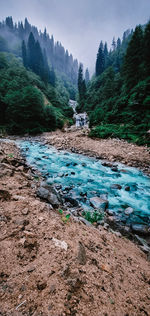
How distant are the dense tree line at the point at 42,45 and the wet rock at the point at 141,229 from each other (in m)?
96.7

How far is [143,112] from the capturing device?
13820mm

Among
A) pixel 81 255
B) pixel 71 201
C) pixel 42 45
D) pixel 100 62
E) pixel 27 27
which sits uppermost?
pixel 27 27

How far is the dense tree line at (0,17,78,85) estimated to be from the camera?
79562mm

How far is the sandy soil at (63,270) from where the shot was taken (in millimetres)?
1232

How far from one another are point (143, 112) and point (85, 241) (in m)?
15.4

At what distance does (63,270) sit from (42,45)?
444ft

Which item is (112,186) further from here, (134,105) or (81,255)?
(134,105)

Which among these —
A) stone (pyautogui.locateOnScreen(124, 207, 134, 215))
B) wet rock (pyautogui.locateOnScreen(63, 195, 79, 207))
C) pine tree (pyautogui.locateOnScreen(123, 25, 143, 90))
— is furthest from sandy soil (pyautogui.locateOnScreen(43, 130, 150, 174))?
pine tree (pyautogui.locateOnScreen(123, 25, 143, 90))

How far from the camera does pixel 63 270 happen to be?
1549 millimetres

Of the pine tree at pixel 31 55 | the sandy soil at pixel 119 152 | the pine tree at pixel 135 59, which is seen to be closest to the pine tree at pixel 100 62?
the pine tree at pixel 31 55

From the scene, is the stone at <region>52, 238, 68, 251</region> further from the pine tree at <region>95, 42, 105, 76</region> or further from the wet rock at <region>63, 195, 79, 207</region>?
the pine tree at <region>95, 42, 105, 76</region>

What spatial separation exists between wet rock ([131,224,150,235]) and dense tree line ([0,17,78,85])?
317 ft

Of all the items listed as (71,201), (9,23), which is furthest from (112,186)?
(9,23)

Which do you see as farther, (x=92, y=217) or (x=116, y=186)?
(x=116, y=186)
